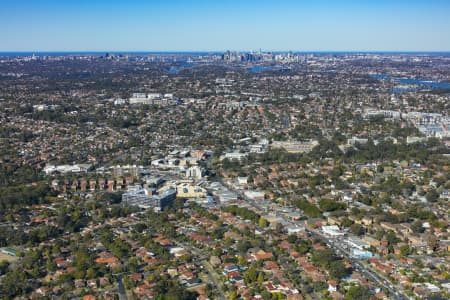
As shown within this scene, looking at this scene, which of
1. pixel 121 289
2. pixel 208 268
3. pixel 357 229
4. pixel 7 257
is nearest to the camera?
pixel 121 289

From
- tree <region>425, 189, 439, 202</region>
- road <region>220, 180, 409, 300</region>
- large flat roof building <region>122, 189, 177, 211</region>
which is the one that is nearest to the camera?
road <region>220, 180, 409, 300</region>

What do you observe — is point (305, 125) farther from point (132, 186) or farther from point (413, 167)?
point (132, 186)

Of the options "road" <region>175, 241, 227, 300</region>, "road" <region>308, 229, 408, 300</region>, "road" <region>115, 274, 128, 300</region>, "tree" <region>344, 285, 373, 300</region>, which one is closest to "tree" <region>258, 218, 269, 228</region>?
"road" <region>308, 229, 408, 300</region>

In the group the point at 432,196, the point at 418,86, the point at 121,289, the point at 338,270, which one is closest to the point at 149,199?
the point at 121,289

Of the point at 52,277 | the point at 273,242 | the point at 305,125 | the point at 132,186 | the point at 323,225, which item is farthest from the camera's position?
the point at 305,125

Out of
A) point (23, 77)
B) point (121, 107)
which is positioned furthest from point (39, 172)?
point (23, 77)

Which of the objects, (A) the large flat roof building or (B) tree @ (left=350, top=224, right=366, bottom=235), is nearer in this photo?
(B) tree @ (left=350, top=224, right=366, bottom=235)

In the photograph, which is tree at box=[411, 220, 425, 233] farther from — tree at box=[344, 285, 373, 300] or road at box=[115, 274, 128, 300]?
road at box=[115, 274, 128, 300]

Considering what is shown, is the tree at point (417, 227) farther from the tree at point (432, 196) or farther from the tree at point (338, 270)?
the tree at point (338, 270)

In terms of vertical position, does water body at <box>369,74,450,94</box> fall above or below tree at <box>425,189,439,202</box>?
above

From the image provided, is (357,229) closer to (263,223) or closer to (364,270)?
(364,270)

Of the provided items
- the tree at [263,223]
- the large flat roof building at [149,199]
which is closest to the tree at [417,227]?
the tree at [263,223]
